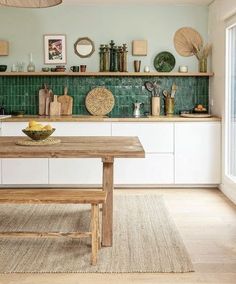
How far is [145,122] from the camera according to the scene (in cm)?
598

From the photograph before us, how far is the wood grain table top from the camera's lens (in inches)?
141

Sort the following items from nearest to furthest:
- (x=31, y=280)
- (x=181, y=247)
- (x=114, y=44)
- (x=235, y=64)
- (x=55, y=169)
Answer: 1. (x=31, y=280)
2. (x=181, y=247)
3. (x=235, y=64)
4. (x=55, y=169)
5. (x=114, y=44)

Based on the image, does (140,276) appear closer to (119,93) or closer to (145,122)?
(145,122)

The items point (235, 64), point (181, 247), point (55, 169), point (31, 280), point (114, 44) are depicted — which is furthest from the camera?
point (114, 44)

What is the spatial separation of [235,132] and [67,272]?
2.90m

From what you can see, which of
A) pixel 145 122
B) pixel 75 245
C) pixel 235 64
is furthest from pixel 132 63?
pixel 75 245

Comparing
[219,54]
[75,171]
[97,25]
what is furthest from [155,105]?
[75,171]

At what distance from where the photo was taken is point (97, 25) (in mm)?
→ 6516

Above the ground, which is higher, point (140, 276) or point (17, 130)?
point (17, 130)

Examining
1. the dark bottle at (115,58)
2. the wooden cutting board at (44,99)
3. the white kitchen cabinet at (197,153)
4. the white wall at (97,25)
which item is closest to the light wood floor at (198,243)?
the white kitchen cabinet at (197,153)

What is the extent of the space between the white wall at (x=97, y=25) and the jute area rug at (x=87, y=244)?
228 cm

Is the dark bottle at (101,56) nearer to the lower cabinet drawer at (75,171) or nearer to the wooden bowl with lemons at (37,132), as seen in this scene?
the lower cabinet drawer at (75,171)

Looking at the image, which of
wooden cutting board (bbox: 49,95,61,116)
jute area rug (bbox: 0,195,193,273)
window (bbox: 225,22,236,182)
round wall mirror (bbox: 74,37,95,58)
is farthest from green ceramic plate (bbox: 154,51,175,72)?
jute area rug (bbox: 0,195,193,273)

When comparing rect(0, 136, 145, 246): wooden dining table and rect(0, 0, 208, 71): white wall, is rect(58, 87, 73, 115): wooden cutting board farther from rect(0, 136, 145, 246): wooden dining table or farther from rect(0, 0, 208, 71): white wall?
rect(0, 136, 145, 246): wooden dining table
